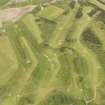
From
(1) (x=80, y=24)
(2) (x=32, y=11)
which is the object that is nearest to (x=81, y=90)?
(1) (x=80, y=24)

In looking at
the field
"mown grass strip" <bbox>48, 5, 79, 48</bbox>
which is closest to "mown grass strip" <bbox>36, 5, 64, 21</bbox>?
the field

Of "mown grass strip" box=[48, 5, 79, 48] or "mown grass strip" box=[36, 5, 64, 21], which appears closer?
"mown grass strip" box=[48, 5, 79, 48]

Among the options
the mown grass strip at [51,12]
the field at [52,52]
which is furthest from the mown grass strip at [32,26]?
the mown grass strip at [51,12]

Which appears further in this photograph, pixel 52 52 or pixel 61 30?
pixel 61 30

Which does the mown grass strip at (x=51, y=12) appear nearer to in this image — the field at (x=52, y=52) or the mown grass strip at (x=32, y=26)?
the field at (x=52, y=52)

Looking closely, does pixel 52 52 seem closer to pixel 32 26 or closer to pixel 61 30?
pixel 61 30

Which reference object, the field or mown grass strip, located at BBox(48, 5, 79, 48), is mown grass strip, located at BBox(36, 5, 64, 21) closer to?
the field

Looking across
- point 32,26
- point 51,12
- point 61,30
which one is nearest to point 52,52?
point 61,30

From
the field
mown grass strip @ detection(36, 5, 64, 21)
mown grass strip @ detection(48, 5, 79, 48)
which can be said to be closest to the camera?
the field
